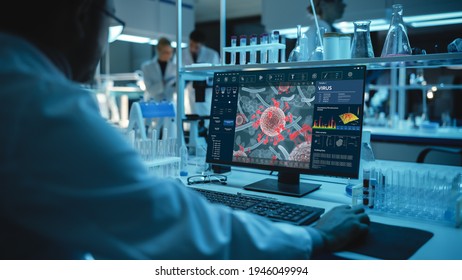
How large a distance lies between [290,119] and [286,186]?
256 millimetres

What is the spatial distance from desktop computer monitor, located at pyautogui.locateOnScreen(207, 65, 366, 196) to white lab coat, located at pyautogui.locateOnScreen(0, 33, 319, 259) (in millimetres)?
756

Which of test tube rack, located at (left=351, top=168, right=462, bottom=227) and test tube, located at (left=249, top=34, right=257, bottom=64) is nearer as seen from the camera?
test tube rack, located at (left=351, top=168, right=462, bottom=227)

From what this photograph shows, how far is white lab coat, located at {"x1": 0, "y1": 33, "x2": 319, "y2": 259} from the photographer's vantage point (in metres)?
0.61

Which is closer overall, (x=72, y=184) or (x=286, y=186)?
(x=72, y=184)

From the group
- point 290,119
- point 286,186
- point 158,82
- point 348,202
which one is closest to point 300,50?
point 290,119

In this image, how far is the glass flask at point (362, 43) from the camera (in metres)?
1.57

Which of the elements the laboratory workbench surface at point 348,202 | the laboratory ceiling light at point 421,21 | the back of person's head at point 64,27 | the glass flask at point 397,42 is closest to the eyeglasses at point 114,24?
the back of person's head at point 64,27

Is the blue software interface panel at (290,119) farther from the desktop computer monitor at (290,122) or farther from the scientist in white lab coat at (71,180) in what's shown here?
the scientist in white lab coat at (71,180)

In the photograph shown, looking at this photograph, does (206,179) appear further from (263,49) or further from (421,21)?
(421,21)

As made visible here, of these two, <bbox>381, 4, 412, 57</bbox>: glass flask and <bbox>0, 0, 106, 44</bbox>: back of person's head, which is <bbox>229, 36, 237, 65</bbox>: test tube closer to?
<bbox>381, 4, 412, 57</bbox>: glass flask

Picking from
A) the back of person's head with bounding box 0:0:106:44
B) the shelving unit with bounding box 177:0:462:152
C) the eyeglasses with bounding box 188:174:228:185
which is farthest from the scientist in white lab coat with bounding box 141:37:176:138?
the back of person's head with bounding box 0:0:106:44

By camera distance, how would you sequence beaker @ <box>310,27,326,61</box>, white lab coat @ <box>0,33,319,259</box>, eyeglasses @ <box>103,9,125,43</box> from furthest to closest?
beaker @ <box>310,27,326,61</box> → eyeglasses @ <box>103,9,125,43</box> → white lab coat @ <box>0,33,319,259</box>

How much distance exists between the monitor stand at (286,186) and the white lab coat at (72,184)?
2.51 ft

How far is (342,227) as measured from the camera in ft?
3.19
